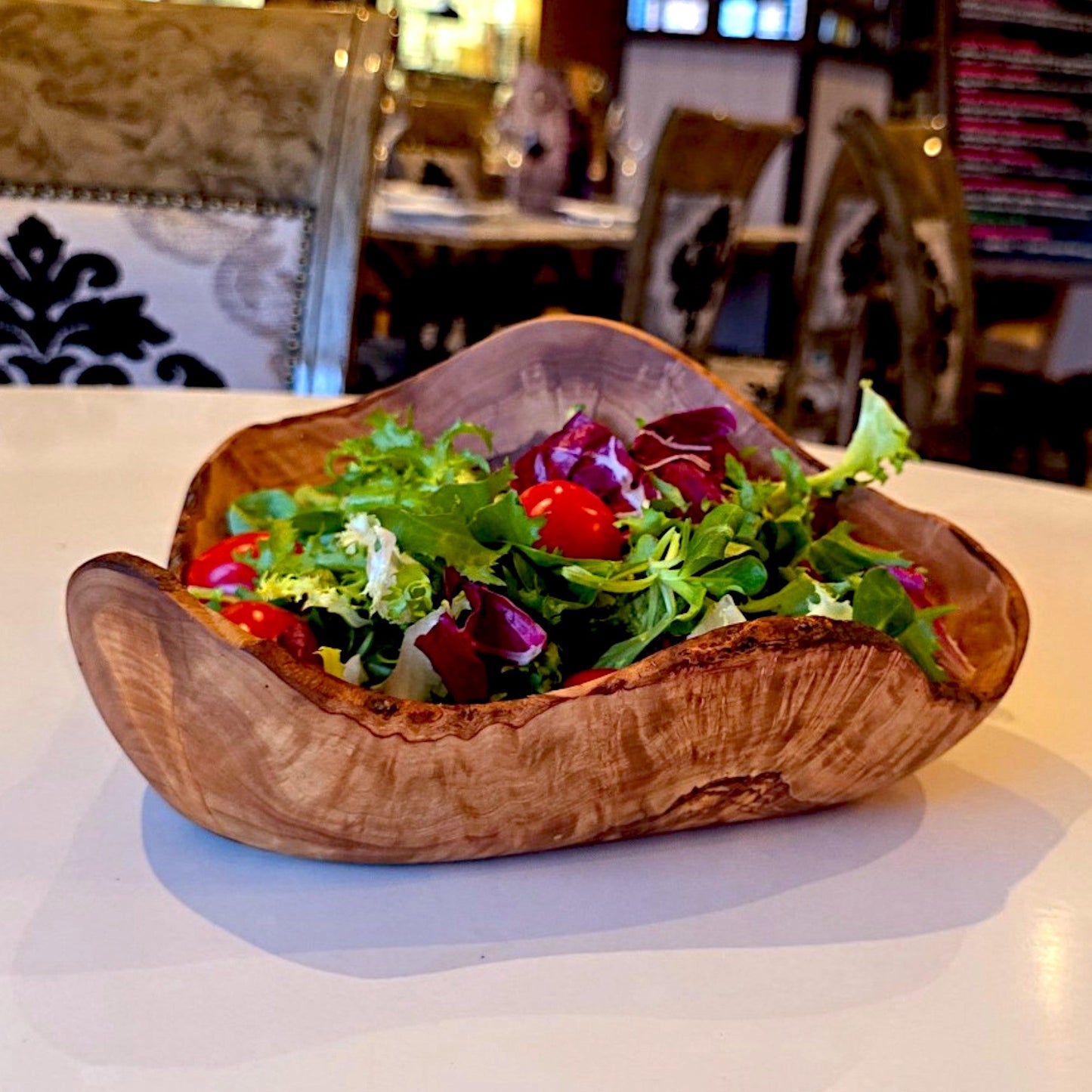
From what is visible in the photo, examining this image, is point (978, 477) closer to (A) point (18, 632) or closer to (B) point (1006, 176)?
(A) point (18, 632)

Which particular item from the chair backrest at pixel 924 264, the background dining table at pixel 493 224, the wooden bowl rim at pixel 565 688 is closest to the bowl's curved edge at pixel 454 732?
the wooden bowl rim at pixel 565 688

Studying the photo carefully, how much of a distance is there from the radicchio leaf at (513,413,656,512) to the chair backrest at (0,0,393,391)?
742 mm

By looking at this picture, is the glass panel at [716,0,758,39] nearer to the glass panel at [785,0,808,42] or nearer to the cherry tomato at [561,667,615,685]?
the glass panel at [785,0,808,42]

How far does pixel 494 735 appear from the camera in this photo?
369 millimetres

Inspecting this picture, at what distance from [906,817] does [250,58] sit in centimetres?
99

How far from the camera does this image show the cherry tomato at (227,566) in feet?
1.59

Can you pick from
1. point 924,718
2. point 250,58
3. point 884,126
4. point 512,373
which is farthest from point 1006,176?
point 924,718

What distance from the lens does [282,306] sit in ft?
4.08

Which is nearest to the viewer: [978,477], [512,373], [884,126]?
[512,373]

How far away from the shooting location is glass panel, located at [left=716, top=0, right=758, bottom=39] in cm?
521

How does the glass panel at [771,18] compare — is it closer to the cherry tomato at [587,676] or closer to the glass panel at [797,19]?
the glass panel at [797,19]

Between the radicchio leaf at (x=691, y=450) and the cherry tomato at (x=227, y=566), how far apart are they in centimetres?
15

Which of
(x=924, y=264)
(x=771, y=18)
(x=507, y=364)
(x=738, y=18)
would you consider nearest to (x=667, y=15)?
(x=738, y=18)

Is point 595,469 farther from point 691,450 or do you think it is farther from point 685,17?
point 685,17
